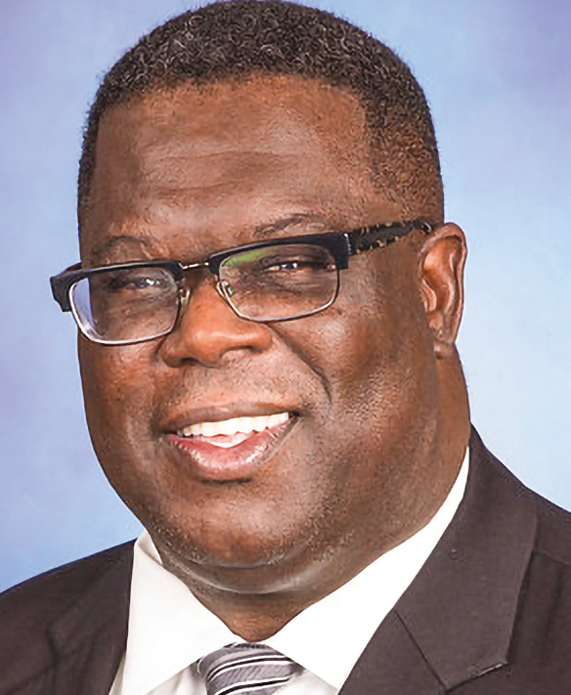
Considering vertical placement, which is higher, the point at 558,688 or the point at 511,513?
the point at 511,513

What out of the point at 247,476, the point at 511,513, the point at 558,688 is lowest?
the point at 558,688

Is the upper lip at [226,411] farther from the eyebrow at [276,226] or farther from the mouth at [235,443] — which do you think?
the eyebrow at [276,226]

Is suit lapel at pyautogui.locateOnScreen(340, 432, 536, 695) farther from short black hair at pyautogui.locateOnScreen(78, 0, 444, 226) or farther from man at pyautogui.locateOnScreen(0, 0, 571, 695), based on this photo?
short black hair at pyautogui.locateOnScreen(78, 0, 444, 226)

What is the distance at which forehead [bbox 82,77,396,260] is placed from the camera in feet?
10.1

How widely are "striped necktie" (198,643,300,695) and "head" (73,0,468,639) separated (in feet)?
0.17

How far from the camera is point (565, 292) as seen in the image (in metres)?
4.66

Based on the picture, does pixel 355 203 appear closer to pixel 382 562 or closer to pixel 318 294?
pixel 318 294

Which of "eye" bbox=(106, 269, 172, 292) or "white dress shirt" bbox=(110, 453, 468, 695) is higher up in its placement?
"eye" bbox=(106, 269, 172, 292)

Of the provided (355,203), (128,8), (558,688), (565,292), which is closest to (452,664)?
(558,688)

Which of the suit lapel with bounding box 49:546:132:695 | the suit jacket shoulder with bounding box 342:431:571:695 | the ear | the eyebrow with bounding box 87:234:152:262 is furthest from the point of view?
the suit lapel with bounding box 49:546:132:695

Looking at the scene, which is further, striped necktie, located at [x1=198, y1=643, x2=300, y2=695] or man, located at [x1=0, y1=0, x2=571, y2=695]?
striped necktie, located at [x1=198, y1=643, x2=300, y2=695]

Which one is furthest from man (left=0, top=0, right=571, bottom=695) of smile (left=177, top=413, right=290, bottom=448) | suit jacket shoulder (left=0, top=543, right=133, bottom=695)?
suit jacket shoulder (left=0, top=543, right=133, bottom=695)

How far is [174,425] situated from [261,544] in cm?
21

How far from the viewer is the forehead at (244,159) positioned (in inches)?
121
